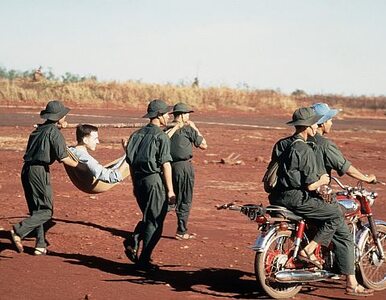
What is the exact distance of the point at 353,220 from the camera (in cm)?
893

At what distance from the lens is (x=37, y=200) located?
10344 mm

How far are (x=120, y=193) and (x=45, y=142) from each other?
6.32 meters

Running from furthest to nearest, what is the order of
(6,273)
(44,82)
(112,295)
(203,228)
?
(44,82)
(203,228)
(6,273)
(112,295)

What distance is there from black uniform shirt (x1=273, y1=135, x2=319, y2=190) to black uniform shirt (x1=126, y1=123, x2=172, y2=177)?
73.9 inches

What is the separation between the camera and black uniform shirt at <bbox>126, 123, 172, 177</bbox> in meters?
9.64

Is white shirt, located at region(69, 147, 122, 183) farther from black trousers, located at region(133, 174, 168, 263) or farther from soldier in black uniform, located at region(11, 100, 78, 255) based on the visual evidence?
black trousers, located at region(133, 174, 168, 263)

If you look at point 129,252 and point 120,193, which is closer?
point 129,252

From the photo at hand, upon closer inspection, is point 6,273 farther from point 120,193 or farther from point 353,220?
point 120,193

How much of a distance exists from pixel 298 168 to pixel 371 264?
1647 mm

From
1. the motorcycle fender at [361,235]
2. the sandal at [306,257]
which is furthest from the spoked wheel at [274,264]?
the motorcycle fender at [361,235]

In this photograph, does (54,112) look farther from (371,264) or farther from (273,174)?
(371,264)

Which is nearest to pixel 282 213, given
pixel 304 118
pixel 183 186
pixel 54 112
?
pixel 304 118

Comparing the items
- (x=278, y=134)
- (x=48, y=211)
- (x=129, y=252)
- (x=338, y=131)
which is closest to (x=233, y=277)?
(x=129, y=252)

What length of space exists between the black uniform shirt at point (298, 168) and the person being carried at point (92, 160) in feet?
9.51
